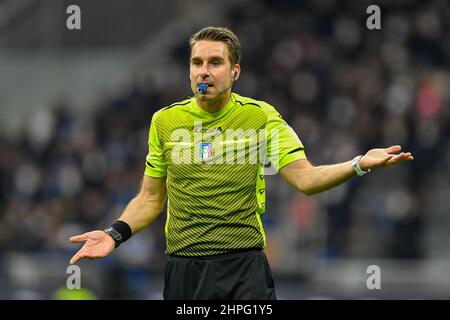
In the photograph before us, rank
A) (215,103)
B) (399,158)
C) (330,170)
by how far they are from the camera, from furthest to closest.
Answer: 1. (215,103)
2. (330,170)
3. (399,158)

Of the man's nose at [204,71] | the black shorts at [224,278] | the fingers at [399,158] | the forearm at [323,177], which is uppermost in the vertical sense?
the man's nose at [204,71]

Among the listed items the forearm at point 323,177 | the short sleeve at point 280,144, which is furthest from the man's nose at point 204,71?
the forearm at point 323,177

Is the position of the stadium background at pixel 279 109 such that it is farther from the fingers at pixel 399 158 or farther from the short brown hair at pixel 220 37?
the fingers at pixel 399 158

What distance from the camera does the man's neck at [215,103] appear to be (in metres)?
6.49

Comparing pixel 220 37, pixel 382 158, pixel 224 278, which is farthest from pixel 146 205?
pixel 382 158

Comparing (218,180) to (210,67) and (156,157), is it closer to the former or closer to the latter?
(156,157)

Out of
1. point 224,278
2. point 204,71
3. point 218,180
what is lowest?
point 224,278

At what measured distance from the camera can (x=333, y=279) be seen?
50.0 ft

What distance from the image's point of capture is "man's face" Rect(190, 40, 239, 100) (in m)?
6.38

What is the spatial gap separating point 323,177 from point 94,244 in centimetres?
137

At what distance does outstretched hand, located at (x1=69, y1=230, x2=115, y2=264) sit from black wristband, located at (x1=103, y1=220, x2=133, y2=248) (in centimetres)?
4

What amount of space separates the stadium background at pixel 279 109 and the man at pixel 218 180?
6960 mm

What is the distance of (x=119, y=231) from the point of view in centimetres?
661

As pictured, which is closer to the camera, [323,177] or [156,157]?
[323,177]
